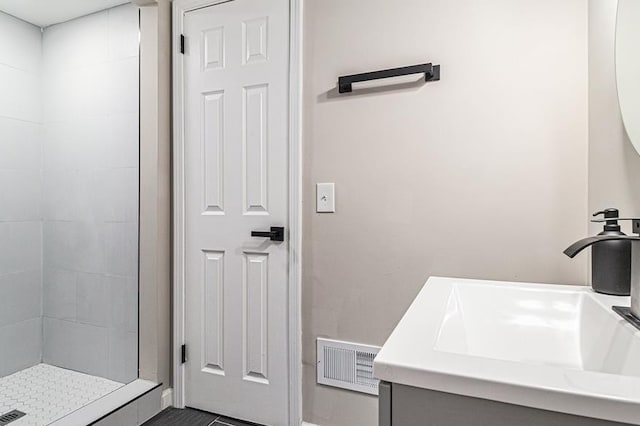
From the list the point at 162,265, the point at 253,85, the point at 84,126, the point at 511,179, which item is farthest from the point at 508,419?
the point at 84,126

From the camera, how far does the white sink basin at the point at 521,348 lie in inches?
18.8

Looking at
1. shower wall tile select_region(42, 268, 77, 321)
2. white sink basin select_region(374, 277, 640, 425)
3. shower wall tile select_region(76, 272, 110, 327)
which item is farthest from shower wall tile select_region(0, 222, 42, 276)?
white sink basin select_region(374, 277, 640, 425)

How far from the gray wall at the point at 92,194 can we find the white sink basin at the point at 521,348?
1.84 metres

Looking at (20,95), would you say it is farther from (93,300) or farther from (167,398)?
(167,398)

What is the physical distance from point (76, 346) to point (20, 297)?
0.47m

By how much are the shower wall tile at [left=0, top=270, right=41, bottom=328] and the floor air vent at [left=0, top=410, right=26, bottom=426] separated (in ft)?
2.07

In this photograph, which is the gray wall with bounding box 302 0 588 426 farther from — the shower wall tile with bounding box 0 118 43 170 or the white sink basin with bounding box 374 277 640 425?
the shower wall tile with bounding box 0 118 43 170

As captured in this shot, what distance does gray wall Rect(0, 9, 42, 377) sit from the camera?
226 centimetres

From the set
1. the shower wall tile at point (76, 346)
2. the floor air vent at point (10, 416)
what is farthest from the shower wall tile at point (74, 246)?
the floor air vent at point (10, 416)

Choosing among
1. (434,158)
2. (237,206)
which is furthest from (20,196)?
(434,158)

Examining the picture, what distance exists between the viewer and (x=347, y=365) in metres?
1.67

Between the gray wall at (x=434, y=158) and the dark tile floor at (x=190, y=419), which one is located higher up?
the gray wall at (x=434, y=158)

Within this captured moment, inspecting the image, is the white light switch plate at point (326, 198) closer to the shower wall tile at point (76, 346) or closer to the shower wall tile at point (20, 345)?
the shower wall tile at point (76, 346)

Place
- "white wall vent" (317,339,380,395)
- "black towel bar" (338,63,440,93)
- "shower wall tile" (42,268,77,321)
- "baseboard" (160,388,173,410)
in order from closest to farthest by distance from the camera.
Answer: "black towel bar" (338,63,440,93)
"white wall vent" (317,339,380,395)
"baseboard" (160,388,173,410)
"shower wall tile" (42,268,77,321)
